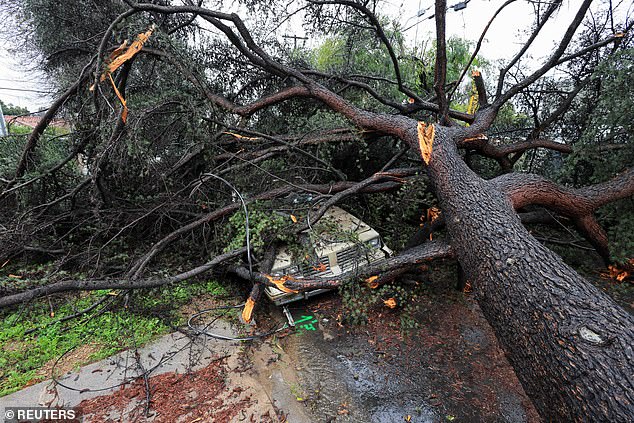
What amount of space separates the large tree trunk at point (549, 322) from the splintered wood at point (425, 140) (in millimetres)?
1118

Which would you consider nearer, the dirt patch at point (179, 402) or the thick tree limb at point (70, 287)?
the dirt patch at point (179, 402)

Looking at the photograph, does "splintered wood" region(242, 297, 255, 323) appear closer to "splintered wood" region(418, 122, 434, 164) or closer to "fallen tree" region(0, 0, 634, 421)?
"fallen tree" region(0, 0, 634, 421)

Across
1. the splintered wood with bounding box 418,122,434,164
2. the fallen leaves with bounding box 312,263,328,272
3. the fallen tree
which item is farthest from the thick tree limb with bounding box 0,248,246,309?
the splintered wood with bounding box 418,122,434,164

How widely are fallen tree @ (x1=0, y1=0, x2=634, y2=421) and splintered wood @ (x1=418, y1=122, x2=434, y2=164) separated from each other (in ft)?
0.04

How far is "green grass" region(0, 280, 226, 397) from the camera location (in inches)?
112

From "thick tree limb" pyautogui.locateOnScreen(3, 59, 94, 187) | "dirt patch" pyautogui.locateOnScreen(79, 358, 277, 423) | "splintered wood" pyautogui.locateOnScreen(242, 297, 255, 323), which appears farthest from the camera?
"thick tree limb" pyautogui.locateOnScreen(3, 59, 94, 187)

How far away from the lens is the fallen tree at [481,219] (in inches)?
57.4

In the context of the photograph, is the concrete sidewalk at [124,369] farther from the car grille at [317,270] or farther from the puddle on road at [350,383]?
the car grille at [317,270]

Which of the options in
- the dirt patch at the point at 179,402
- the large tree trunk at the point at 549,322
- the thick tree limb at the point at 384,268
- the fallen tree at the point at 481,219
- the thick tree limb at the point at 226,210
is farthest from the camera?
the thick tree limb at the point at 226,210

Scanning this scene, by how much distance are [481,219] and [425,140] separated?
60.8 inches

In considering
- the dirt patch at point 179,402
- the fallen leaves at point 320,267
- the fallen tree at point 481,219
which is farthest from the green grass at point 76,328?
the fallen leaves at point 320,267

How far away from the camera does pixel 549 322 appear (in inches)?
64.1

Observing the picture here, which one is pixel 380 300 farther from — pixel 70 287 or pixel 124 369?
pixel 70 287

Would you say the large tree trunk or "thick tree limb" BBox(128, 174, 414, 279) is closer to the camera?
the large tree trunk
